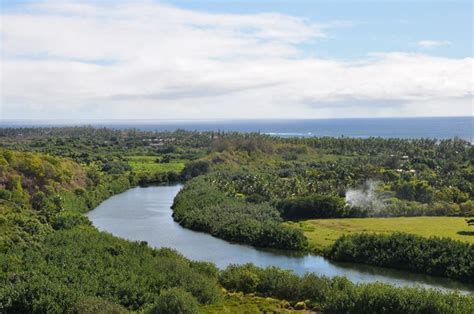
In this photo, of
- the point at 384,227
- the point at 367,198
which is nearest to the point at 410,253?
the point at 384,227

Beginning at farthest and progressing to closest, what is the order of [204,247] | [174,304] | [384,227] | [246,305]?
[384,227] → [204,247] → [246,305] → [174,304]

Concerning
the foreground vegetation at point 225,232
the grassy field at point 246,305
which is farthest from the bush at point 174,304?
the grassy field at point 246,305

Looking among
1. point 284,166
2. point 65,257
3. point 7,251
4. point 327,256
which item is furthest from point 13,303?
point 284,166

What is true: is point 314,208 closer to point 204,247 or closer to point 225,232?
point 225,232

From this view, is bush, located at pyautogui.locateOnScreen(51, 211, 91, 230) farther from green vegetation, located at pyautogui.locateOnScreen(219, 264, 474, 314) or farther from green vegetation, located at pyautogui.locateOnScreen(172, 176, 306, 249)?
green vegetation, located at pyautogui.locateOnScreen(219, 264, 474, 314)

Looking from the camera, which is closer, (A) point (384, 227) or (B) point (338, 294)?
(B) point (338, 294)

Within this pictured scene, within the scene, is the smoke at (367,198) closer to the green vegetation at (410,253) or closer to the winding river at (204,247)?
the green vegetation at (410,253)

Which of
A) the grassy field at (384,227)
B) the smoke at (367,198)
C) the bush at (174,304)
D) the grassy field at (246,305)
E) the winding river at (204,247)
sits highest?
the smoke at (367,198)
